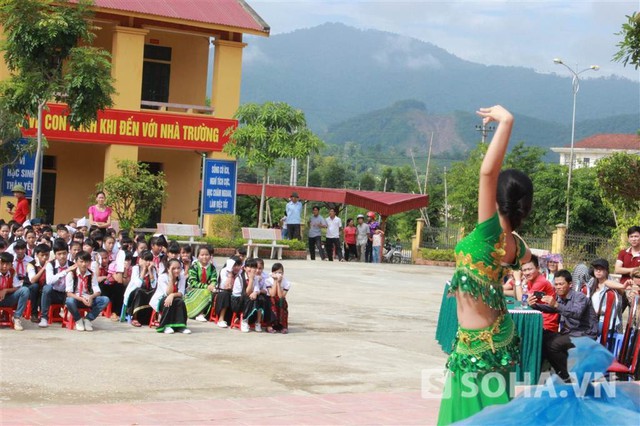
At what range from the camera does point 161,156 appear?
3128 cm

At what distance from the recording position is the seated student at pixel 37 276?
12.1 metres

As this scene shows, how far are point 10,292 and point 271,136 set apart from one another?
14.5 meters

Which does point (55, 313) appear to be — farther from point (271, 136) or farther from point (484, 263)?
point (271, 136)

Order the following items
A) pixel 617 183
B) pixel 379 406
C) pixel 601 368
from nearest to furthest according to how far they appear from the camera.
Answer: pixel 601 368, pixel 379 406, pixel 617 183

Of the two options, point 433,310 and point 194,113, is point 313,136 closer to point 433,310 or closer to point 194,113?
point 194,113

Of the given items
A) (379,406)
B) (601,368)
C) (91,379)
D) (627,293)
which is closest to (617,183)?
(627,293)

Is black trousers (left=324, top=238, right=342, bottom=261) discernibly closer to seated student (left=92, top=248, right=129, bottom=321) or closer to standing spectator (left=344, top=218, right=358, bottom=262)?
standing spectator (left=344, top=218, right=358, bottom=262)

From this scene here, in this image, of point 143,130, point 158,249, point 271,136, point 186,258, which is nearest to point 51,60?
point 158,249

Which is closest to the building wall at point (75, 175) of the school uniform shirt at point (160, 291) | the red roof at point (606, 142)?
the school uniform shirt at point (160, 291)

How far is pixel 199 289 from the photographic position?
44.7ft

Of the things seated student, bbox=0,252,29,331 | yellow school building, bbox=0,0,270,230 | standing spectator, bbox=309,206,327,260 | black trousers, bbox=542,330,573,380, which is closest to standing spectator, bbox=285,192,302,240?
standing spectator, bbox=309,206,327,260

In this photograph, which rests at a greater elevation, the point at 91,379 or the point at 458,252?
the point at 458,252

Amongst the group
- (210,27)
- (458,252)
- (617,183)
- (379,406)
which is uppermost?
(210,27)

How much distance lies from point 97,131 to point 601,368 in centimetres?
2479
